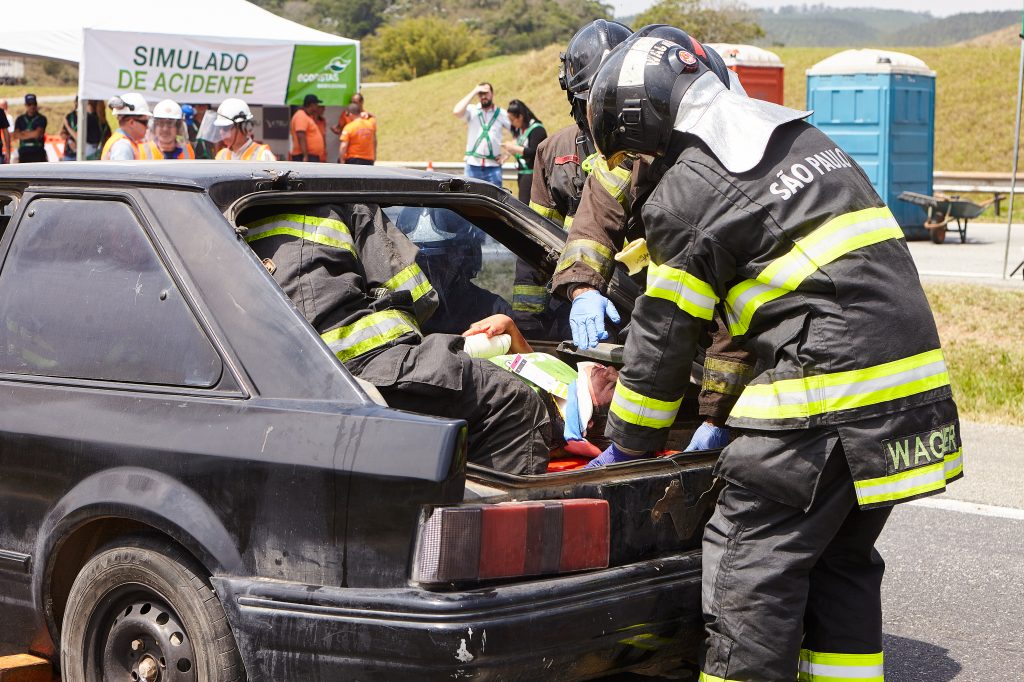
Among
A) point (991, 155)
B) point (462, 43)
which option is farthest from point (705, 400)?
point (462, 43)

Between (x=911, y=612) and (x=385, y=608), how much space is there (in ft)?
8.03

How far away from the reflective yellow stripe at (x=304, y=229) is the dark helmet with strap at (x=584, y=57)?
144 centimetres

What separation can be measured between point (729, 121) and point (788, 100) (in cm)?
3247

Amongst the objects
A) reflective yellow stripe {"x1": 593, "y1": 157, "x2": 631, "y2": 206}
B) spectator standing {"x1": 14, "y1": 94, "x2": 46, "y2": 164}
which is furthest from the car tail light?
spectator standing {"x1": 14, "y1": 94, "x2": 46, "y2": 164}

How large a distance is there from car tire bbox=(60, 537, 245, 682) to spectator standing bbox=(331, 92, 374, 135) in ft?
46.6

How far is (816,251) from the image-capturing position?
276 centimetres

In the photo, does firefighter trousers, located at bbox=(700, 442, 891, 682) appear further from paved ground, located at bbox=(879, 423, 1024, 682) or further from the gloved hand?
paved ground, located at bbox=(879, 423, 1024, 682)

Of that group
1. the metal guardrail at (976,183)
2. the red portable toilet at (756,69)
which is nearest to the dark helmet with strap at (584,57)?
the red portable toilet at (756,69)

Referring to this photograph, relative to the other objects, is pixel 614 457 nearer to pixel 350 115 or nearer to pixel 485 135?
pixel 485 135

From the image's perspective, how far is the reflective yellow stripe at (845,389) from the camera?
2.75m

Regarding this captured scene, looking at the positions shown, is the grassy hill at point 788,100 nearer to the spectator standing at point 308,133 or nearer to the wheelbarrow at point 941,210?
the wheelbarrow at point 941,210

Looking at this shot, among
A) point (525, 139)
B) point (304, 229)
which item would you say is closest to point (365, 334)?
point (304, 229)

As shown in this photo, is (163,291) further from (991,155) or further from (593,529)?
(991,155)

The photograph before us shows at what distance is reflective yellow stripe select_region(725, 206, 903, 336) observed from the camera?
2.76 m
